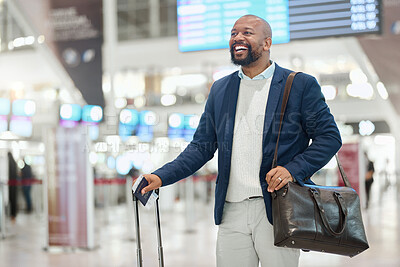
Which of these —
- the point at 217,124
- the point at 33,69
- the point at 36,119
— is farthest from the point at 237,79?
the point at 36,119

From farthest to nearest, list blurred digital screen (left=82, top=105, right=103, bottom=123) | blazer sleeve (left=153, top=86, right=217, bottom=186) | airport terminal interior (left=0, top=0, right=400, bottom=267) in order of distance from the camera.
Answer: blurred digital screen (left=82, top=105, right=103, bottom=123) → airport terminal interior (left=0, top=0, right=400, bottom=267) → blazer sleeve (left=153, top=86, right=217, bottom=186)

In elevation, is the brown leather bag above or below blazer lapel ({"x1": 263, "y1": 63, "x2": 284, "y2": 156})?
below

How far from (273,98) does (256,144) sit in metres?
0.21

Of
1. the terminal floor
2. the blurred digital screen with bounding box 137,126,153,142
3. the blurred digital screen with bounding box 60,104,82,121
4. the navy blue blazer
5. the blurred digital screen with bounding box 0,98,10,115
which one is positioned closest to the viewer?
the navy blue blazer

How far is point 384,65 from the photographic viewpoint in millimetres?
6121

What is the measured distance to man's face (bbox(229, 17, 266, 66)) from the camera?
7.13ft

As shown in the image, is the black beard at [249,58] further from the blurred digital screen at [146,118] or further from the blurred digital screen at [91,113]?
the blurred digital screen at [146,118]

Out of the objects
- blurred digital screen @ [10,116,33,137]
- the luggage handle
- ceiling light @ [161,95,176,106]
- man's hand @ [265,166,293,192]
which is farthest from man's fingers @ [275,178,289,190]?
ceiling light @ [161,95,176,106]

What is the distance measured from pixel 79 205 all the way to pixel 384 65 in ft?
14.0

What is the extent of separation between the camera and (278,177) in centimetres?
200

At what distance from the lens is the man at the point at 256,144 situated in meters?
2.12

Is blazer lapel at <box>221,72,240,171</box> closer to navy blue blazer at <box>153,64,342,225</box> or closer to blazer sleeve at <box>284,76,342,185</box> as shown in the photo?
navy blue blazer at <box>153,64,342,225</box>

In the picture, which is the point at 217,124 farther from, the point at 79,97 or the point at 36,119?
the point at 36,119

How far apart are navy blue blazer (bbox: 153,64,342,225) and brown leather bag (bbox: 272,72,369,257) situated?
0.22 feet
